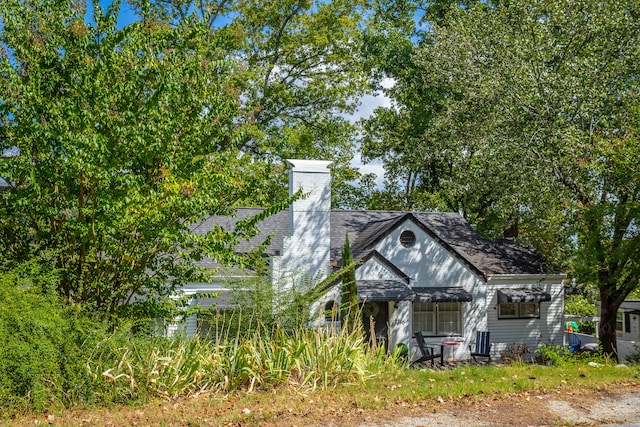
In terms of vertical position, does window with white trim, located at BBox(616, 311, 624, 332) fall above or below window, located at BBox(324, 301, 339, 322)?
below

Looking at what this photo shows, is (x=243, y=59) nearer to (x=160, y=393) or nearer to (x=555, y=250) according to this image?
(x=555, y=250)

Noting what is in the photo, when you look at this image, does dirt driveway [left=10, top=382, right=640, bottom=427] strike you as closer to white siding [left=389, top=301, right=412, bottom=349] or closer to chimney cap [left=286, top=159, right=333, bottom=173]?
chimney cap [left=286, top=159, right=333, bottom=173]

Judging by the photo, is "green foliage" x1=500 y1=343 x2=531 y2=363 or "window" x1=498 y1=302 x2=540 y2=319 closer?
"green foliage" x1=500 y1=343 x2=531 y2=363

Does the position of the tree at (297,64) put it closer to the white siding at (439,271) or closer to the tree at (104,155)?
the white siding at (439,271)

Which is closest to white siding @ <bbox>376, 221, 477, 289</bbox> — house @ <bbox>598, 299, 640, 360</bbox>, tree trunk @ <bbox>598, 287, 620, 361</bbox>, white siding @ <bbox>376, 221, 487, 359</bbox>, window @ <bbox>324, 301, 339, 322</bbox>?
white siding @ <bbox>376, 221, 487, 359</bbox>

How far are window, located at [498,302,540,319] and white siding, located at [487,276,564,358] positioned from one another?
15 cm

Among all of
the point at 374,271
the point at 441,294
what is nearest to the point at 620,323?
the point at 441,294

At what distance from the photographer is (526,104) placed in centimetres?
1875

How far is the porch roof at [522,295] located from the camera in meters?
21.1

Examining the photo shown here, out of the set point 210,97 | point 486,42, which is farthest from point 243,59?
point 210,97

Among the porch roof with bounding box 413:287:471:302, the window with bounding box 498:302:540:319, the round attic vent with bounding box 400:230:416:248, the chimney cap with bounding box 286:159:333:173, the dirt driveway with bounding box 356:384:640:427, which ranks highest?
the chimney cap with bounding box 286:159:333:173

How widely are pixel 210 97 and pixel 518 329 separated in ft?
51.5

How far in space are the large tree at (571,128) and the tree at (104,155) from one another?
10916mm

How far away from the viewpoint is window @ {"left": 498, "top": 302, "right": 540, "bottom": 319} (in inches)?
859
